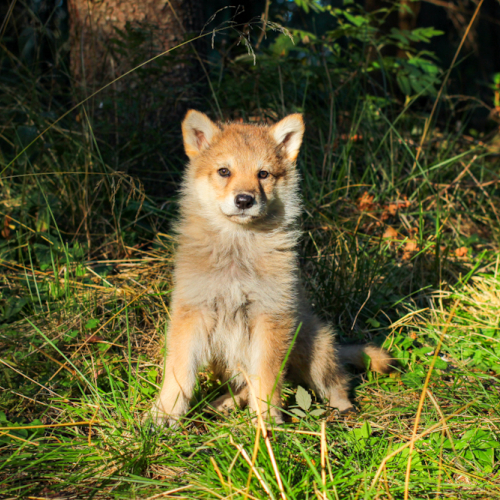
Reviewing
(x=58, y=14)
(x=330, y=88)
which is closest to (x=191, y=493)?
(x=330, y=88)

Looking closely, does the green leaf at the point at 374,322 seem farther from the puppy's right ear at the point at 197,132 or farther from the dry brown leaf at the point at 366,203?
the puppy's right ear at the point at 197,132

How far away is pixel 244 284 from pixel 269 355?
0.41 metres

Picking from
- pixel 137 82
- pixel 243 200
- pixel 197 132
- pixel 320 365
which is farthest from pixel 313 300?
pixel 137 82

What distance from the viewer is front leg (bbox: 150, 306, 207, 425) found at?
99.9 inches

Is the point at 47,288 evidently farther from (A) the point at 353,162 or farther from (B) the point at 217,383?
(A) the point at 353,162

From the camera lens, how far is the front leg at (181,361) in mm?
2537

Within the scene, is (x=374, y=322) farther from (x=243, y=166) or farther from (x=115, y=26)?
(x=115, y=26)

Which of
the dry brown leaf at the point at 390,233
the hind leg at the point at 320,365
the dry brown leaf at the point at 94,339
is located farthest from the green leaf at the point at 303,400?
the dry brown leaf at the point at 390,233

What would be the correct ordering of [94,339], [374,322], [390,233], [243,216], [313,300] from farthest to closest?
[390,233] → [313,300] → [374,322] → [94,339] → [243,216]

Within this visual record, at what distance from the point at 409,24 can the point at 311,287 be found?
5253mm

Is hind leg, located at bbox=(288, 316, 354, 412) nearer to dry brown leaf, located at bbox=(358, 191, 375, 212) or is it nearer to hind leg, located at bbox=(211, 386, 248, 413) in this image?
hind leg, located at bbox=(211, 386, 248, 413)

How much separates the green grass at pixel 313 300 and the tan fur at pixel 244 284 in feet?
0.65

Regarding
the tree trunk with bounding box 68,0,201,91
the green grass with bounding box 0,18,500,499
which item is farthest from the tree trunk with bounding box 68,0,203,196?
the green grass with bounding box 0,18,500,499

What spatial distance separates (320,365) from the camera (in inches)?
114
